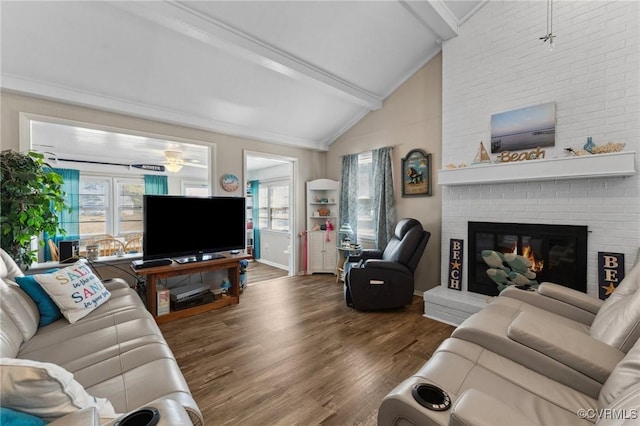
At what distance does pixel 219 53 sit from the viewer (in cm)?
289

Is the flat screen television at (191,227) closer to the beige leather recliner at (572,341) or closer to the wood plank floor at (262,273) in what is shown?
the wood plank floor at (262,273)

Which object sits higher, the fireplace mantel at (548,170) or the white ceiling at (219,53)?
Answer: the white ceiling at (219,53)

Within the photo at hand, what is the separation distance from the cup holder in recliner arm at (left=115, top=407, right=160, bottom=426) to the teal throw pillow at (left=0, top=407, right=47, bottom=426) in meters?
0.21

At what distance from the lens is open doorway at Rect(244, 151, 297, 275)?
5.83m

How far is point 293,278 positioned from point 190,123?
289cm

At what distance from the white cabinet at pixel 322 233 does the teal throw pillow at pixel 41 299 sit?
3.45 m

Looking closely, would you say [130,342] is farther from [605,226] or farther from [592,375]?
[605,226]

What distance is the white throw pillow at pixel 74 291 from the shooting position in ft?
6.09

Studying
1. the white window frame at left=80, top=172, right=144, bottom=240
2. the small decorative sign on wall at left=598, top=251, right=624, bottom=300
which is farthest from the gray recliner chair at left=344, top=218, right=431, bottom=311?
the white window frame at left=80, top=172, right=144, bottom=240

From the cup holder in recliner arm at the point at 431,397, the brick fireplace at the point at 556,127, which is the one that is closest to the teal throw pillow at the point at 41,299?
the cup holder in recliner arm at the point at 431,397

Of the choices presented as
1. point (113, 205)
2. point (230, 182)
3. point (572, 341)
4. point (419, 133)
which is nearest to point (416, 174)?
point (419, 133)

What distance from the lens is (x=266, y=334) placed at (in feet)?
8.69

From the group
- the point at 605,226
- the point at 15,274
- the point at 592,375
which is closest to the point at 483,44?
the point at 605,226

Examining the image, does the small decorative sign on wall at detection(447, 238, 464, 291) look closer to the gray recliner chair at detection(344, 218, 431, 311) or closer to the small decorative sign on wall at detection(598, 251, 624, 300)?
the gray recliner chair at detection(344, 218, 431, 311)
